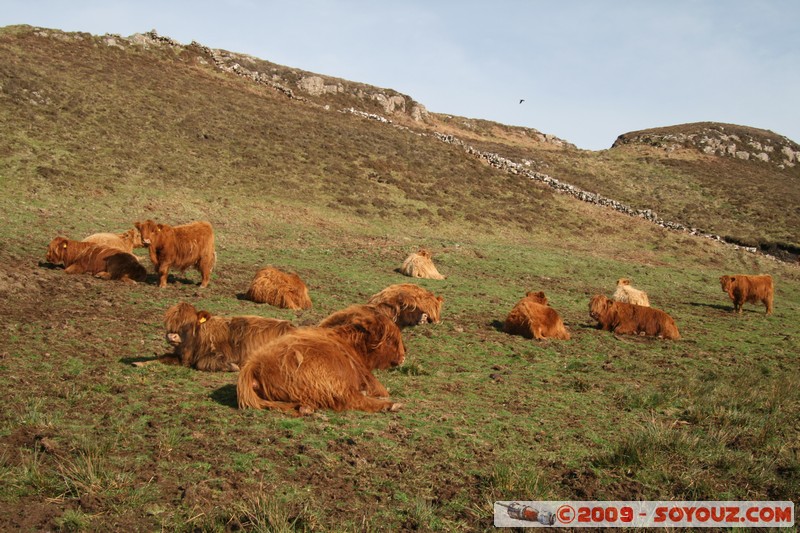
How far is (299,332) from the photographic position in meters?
6.36

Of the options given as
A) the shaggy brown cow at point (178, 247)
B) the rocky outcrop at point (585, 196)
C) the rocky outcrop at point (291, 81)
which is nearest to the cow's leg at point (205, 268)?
the shaggy brown cow at point (178, 247)

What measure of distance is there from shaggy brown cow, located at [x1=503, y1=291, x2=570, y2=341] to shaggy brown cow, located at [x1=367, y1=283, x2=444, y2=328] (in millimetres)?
1558

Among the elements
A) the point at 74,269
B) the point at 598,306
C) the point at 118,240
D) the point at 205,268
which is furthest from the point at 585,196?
the point at 74,269

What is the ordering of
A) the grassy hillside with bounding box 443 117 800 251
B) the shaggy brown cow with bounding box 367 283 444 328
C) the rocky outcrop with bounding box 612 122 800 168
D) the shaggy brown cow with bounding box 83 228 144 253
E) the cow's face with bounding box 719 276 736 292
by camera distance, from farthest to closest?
the rocky outcrop with bounding box 612 122 800 168 → the grassy hillside with bounding box 443 117 800 251 → the cow's face with bounding box 719 276 736 292 → the shaggy brown cow with bounding box 83 228 144 253 → the shaggy brown cow with bounding box 367 283 444 328

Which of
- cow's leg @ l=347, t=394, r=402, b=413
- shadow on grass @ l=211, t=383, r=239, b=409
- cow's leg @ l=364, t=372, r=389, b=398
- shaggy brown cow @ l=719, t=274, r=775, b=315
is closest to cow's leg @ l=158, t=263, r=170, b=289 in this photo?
shadow on grass @ l=211, t=383, r=239, b=409

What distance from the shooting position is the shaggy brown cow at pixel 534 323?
37.0 feet

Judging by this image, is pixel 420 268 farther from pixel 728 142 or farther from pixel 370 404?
pixel 728 142

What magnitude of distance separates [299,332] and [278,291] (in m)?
5.69

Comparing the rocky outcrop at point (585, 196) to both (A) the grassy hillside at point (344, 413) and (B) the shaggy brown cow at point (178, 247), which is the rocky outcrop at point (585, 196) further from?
(B) the shaggy brown cow at point (178, 247)

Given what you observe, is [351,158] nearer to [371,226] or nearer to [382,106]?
[371,226]

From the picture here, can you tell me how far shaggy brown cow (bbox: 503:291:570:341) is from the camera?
11273mm

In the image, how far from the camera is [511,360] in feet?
31.1

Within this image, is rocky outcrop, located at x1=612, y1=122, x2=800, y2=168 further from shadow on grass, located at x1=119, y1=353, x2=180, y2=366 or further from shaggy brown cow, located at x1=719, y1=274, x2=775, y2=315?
shadow on grass, located at x1=119, y1=353, x2=180, y2=366

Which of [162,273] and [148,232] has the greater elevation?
[148,232]
